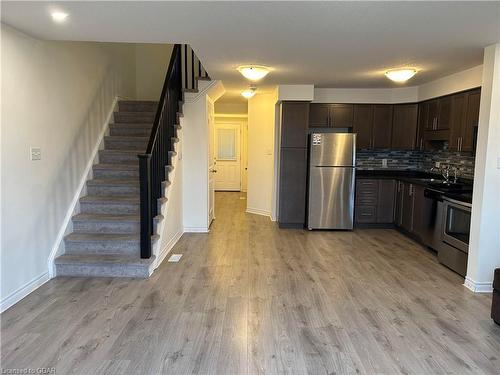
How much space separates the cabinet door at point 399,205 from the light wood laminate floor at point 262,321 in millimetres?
1347

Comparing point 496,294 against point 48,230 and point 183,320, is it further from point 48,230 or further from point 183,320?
point 48,230

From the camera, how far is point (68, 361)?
89.1 inches

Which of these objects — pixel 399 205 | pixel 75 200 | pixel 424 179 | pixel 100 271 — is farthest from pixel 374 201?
pixel 75 200

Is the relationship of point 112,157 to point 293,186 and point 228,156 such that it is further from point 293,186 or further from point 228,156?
point 228,156

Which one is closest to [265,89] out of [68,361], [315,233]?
[315,233]

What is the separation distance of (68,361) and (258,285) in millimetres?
1789

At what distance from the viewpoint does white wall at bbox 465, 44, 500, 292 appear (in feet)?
10.7

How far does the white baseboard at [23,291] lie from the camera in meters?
2.93

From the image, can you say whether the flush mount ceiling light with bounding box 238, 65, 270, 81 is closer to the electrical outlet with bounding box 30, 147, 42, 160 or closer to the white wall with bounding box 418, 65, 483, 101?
the electrical outlet with bounding box 30, 147, 42, 160

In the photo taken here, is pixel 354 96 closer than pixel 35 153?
No

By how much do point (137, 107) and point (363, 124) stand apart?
3831 mm

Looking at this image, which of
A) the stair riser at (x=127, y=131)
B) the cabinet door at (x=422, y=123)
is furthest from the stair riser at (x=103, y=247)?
the cabinet door at (x=422, y=123)

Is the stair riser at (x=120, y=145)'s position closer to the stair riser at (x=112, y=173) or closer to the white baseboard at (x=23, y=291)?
the stair riser at (x=112, y=173)

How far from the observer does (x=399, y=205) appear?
226 inches
